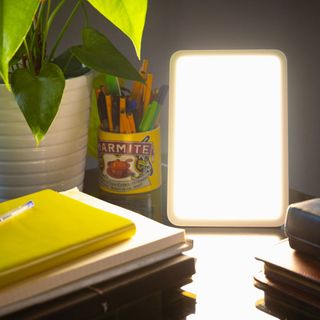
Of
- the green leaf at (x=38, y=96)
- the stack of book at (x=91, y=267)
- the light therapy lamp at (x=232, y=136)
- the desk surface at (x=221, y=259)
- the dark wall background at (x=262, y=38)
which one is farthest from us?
the dark wall background at (x=262, y=38)

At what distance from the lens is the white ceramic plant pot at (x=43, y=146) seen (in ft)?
3.30

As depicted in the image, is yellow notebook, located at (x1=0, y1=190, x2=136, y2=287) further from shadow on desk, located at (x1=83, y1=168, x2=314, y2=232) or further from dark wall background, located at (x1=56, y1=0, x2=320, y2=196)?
dark wall background, located at (x1=56, y1=0, x2=320, y2=196)

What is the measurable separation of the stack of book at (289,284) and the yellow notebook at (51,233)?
0.15m

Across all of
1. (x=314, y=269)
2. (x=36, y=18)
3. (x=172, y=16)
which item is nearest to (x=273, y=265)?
(x=314, y=269)

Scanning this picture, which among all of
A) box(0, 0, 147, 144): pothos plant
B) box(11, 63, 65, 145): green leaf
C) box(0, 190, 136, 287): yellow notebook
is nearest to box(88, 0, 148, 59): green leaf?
box(0, 0, 147, 144): pothos plant

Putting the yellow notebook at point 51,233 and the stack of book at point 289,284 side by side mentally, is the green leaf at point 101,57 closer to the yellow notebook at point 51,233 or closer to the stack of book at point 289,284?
the yellow notebook at point 51,233

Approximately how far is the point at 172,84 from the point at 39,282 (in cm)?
43

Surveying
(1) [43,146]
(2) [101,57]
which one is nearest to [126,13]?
(2) [101,57]

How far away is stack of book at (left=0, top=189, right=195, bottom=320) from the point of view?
0.71 metres

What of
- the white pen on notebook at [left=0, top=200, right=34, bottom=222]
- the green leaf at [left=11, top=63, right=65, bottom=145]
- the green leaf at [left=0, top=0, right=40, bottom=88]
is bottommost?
the white pen on notebook at [left=0, top=200, right=34, bottom=222]

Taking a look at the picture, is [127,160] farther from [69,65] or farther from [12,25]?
[12,25]

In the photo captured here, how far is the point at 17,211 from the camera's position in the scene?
86cm

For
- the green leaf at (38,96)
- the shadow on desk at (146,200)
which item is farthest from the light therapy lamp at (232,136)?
the green leaf at (38,96)

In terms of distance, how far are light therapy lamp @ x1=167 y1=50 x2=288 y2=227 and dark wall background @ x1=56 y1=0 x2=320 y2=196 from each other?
0.21 metres
